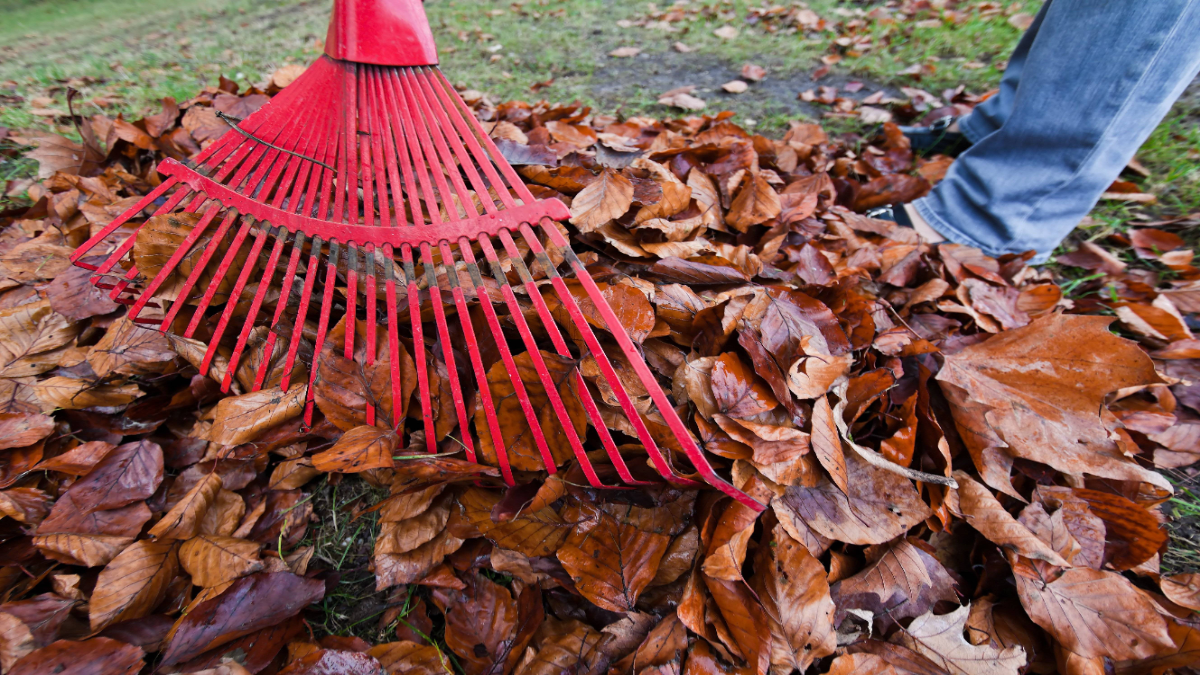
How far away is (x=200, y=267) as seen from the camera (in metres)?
1.00

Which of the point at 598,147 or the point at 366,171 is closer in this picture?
the point at 366,171

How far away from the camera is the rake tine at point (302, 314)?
948mm

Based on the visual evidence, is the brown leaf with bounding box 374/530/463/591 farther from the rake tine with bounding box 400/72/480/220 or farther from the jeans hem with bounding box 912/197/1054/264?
the jeans hem with bounding box 912/197/1054/264

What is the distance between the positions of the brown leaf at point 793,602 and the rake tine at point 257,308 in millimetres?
955

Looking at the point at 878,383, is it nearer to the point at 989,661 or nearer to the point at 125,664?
the point at 989,661

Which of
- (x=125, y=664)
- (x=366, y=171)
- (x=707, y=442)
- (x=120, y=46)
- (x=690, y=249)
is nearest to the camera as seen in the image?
(x=125, y=664)

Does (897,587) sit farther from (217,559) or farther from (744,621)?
(217,559)

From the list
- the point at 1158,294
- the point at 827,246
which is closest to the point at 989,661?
the point at 827,246

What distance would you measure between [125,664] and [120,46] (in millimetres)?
4142

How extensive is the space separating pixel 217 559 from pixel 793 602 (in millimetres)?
922

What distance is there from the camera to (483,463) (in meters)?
0.91

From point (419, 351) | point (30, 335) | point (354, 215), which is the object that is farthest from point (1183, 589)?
point (30, 335)

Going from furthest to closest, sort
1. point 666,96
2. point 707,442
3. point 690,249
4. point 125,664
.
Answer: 1. point 666,96
2. point 690,249
3. point 707,442
4. point 125,664

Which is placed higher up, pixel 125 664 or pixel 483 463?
pixel 483 463
